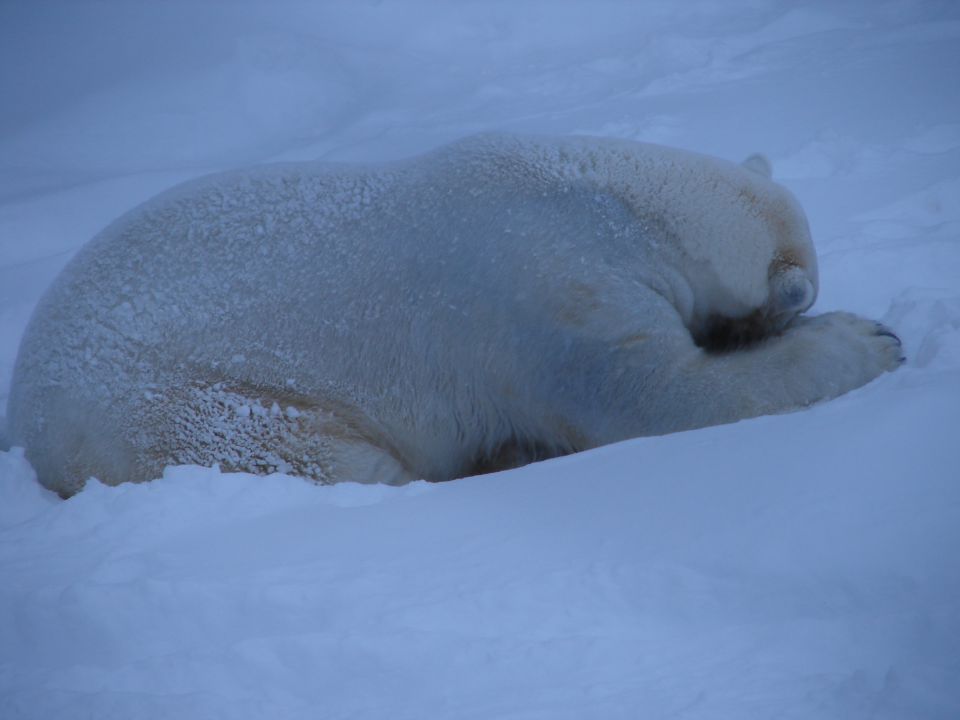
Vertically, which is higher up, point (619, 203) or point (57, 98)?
point (57, 98)

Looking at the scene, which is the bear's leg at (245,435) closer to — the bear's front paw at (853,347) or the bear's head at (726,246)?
the bear's head at (726,246)

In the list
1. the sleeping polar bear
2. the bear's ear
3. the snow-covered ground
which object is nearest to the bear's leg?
the sleeping polar bear

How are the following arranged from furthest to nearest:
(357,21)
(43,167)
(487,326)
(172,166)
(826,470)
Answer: (357,21) < (43,167) < (172,166) < (487,326) < (826,470)

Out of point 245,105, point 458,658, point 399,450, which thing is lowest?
point 399,450

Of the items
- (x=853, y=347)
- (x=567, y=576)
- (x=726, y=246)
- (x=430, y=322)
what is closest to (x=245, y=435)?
(x=430, y=322)

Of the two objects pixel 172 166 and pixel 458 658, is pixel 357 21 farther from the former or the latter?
pixel 458 658

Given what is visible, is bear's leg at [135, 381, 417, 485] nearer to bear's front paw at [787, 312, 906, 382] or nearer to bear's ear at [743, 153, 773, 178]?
bear's front paw at [787, 312, 906, 382]

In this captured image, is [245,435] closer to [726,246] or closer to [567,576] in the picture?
[567,576]

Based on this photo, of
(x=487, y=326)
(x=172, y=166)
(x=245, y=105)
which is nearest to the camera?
(x=487, y=326)

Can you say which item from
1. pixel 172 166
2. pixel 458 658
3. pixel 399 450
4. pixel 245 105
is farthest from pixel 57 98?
pixel 458 658

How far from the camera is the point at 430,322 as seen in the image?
7.97 ft

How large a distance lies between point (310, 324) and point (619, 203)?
3.04 ft

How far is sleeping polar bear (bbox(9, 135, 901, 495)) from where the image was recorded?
91.3 inches

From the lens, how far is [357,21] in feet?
25.5
